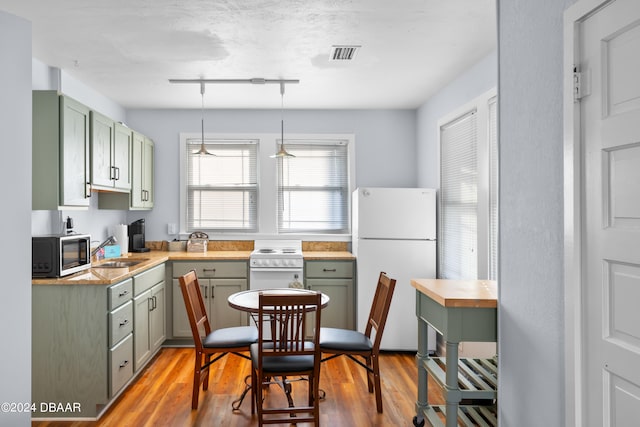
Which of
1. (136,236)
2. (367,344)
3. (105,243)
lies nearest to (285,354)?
(367,344)

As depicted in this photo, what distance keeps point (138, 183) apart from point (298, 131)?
1839 millimetres

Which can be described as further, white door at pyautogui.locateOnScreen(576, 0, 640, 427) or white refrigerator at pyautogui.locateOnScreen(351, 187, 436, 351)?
white refrigerator at pyautogui.locateOnScreen(351, 187, 436, 351)

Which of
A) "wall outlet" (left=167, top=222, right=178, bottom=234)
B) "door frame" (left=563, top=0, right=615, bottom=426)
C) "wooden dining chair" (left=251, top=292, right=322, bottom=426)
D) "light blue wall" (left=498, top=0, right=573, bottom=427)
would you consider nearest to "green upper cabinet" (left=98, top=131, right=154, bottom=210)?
"wall outlet" (left=167, top=222, right=178, bottom=234)

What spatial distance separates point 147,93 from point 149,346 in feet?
7.96

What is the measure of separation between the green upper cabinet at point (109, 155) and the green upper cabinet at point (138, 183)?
14 centimetres

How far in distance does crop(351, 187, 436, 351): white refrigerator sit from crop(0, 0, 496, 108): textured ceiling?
1.08m

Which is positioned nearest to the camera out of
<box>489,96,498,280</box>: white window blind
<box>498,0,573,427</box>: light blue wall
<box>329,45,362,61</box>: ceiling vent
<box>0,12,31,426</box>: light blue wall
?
<box>498,0,573,427</box>: light blue wall

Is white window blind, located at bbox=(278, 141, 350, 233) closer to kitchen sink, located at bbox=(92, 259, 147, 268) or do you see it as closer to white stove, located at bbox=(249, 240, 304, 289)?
white stove, located at bbox=(249, 240, 304, 289)

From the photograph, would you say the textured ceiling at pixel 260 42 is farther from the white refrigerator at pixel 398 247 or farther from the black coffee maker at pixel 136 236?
the black coffee maker at pixel 136 236

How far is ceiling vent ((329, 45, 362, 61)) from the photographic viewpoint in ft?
9.84

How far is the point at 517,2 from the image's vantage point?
1.91 metres

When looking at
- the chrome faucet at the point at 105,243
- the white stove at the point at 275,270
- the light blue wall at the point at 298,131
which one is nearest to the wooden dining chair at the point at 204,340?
the white stove at the point at 275,270

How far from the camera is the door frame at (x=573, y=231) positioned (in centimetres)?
146

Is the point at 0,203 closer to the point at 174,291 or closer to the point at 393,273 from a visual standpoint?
the point at 174,291
